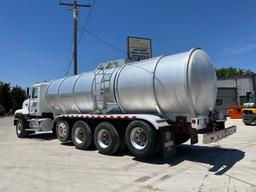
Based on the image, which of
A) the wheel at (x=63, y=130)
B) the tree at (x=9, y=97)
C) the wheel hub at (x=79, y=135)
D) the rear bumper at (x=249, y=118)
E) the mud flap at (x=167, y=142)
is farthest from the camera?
the tree at (x=9, y=97)

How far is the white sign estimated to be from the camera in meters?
26.3

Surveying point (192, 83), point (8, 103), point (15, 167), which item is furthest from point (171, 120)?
point (8, 103)

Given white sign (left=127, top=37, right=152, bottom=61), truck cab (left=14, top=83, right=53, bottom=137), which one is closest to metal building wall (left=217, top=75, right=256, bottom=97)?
white sign (left=127, top=37, right=152, bottom=61)

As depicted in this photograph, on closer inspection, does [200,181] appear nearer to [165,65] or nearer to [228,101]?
[165,65]

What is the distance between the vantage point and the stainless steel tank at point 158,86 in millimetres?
8352

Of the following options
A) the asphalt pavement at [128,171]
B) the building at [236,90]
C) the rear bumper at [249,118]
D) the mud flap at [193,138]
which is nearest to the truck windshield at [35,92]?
the asphalt pavement at [128,171]

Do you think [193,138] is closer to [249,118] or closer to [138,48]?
[249,118]

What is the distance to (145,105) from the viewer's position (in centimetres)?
934

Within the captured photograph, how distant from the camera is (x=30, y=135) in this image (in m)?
16.8

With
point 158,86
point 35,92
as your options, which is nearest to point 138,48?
point 35,92

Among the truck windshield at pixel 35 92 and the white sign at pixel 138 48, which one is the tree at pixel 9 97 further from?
the truck windshield at pixel 35 92

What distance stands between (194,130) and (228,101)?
98.9 feet

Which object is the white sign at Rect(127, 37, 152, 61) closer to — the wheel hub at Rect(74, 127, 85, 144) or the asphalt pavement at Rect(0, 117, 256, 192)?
the wheel hub at Rect(74, 127, 85, 144)

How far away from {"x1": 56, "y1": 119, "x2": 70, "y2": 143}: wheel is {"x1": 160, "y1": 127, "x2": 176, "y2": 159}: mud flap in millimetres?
5093
